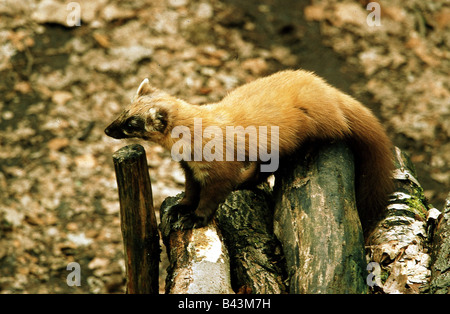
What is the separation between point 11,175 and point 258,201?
340 cm

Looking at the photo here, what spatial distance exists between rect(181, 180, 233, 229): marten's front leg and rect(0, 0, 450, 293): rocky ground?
2015mm

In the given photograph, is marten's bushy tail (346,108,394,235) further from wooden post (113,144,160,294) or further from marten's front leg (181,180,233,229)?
wooden post (113,144,160,294)

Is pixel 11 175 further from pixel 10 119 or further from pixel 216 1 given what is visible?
pixel 216 1

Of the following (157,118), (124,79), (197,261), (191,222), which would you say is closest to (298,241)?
(197,261)

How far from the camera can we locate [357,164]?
14.4 feet

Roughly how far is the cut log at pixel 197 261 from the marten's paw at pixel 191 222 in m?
0.03

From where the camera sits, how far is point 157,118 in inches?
157

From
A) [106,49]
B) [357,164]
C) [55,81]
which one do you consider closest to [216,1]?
Result: [106,49]

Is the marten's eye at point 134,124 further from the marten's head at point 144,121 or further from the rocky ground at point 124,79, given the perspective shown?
the rocky ground at point 124,79

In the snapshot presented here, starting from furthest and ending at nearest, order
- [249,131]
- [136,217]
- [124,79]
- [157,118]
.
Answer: [124,79] < [249,131] < [157,118] < [136,217]

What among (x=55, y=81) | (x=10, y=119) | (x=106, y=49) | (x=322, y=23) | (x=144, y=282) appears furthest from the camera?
(x=322, y=23)

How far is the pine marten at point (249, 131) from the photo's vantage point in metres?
4.00

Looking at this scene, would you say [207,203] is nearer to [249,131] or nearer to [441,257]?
[249,131]

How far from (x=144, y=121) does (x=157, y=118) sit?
110 millimetres
